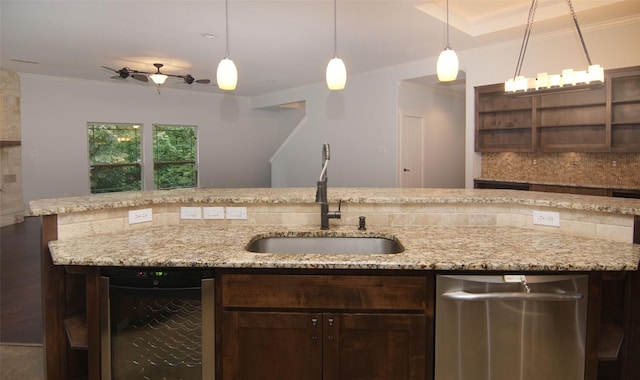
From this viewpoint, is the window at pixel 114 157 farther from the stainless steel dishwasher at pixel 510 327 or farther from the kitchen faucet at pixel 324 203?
the stainless steel dishwasher at pixel 510 327

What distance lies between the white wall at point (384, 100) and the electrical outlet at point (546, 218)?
136 inches

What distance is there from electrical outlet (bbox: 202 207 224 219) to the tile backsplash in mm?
4478

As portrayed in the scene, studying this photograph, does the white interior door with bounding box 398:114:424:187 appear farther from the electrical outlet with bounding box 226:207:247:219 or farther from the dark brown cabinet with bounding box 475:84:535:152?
the electrical outlet with bounding box 226:207:247:219

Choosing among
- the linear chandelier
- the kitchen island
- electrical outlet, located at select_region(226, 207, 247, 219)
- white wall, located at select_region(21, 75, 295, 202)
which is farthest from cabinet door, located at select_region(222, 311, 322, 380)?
white wall, located at select_region(21, 75, 295, 202)

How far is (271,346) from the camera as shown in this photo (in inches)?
66.9

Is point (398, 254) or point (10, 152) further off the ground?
point (10, 152)

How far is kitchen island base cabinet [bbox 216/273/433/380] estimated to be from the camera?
1.66 meters

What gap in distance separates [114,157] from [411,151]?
6.29 metres

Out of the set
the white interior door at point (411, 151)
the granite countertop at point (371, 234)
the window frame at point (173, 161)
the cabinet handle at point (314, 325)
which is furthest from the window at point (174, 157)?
the cabinet handle at point (314, 325)

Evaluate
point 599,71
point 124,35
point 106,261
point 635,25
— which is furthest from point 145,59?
point 635,25

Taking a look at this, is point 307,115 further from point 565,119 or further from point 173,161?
point 565,119

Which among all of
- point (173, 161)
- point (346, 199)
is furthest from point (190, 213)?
point (173, 161)

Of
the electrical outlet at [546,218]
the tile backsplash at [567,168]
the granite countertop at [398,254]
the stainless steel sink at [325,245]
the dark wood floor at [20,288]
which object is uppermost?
the tile backsplash at [567,168]

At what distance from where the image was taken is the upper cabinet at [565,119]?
4570 millimetres
